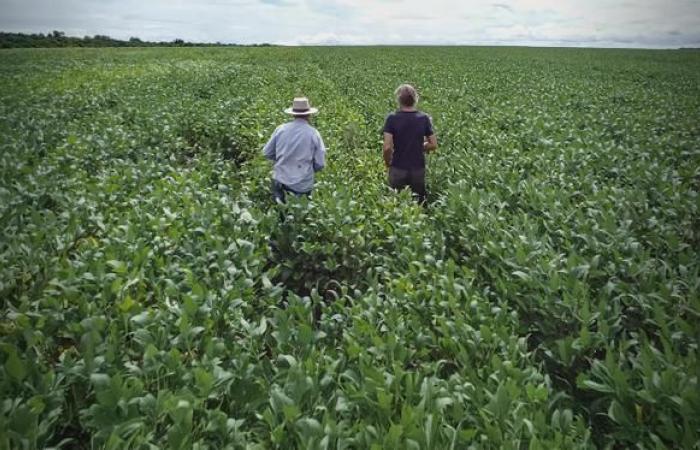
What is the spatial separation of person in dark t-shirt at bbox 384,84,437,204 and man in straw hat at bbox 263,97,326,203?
1.04 m

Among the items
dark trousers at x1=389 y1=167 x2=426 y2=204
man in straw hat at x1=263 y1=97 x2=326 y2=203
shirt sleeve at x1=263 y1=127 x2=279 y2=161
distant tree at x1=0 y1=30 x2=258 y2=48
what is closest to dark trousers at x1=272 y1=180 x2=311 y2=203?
man in straw hat at x1=263 y1=97 x2=326 y2=203

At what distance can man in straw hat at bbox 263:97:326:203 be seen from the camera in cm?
584

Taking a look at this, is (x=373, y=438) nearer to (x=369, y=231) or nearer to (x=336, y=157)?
(x=369, y=231)

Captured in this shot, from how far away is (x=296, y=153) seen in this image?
5883 millimetres

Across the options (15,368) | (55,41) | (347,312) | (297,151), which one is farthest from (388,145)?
(55,41)

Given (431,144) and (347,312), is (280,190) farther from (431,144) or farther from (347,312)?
(347,312)

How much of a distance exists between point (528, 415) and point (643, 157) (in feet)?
25.3

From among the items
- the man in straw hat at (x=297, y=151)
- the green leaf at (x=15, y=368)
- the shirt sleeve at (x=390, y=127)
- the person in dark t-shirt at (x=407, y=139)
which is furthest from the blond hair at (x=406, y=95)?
the green leaf at (x=15, y=368)

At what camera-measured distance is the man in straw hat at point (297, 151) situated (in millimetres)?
5844

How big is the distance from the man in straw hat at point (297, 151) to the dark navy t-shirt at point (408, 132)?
1.13 meters

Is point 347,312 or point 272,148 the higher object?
point 272,148

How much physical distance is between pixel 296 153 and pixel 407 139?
155 centimetres

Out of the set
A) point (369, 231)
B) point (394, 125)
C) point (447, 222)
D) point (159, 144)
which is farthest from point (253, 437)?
point (159, 144)

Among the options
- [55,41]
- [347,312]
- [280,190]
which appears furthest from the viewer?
[55,41]
